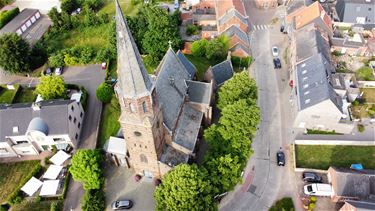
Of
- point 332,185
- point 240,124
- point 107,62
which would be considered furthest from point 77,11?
point 332,185

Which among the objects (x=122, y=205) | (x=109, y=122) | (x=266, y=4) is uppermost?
(x=266, y=4)

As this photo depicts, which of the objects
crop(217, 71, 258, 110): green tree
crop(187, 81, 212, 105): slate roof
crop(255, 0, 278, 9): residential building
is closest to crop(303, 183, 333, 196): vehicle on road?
crop(217, 71, 258, 110): green tree

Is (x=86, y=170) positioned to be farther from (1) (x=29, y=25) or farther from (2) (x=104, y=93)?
(1) (x=29, y=25)

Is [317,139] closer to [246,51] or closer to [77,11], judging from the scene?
[246,51]

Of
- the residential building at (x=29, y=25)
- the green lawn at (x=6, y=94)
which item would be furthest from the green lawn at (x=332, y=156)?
the residential building at (x=29, y=25)

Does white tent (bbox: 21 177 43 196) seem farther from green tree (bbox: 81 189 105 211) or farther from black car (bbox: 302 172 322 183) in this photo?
black car (bbox: 302 172 322 183)

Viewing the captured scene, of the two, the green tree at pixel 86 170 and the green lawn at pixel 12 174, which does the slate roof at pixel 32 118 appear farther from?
the green tree at pixel 86 170

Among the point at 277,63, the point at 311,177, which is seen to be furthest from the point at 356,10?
the point at 311,177
